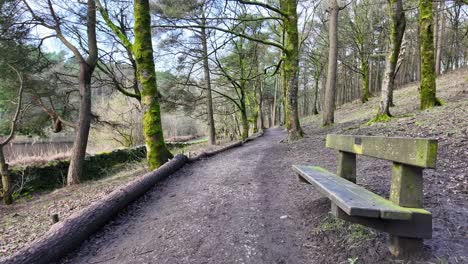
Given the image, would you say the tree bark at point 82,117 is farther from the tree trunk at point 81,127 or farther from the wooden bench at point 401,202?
the wooden bench at point 401,202

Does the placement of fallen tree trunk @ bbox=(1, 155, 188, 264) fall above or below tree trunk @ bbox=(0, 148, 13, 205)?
above

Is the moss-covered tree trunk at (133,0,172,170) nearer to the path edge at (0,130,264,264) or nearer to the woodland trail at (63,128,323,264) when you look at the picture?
the woodland trail at (63,128,323,264)

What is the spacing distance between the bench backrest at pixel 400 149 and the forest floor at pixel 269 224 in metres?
0.68

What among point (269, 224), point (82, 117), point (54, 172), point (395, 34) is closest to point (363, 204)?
point (269, 224)

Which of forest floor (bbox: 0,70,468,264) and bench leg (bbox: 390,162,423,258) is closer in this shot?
bench leg (bbox: 390,162,423,258)

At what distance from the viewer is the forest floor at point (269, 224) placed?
83.2 inches

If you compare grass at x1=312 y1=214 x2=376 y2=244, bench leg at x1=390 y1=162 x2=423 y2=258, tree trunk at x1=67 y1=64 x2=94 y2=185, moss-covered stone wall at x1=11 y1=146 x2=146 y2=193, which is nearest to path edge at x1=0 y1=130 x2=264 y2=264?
grass at x1=312 y1=214 x2=376 y2=244

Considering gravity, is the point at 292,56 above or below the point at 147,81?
above

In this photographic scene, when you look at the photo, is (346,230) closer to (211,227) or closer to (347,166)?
(347,166)

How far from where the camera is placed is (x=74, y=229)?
8.74ft

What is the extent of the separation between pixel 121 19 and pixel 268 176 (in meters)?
9.14

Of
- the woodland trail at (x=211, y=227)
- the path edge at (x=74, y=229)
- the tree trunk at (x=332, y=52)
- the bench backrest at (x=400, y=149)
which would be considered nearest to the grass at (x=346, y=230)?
the woodland trail at (x=211, y=227)

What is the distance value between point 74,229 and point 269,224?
6.74ft

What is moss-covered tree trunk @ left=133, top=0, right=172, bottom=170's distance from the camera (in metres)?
6.09
